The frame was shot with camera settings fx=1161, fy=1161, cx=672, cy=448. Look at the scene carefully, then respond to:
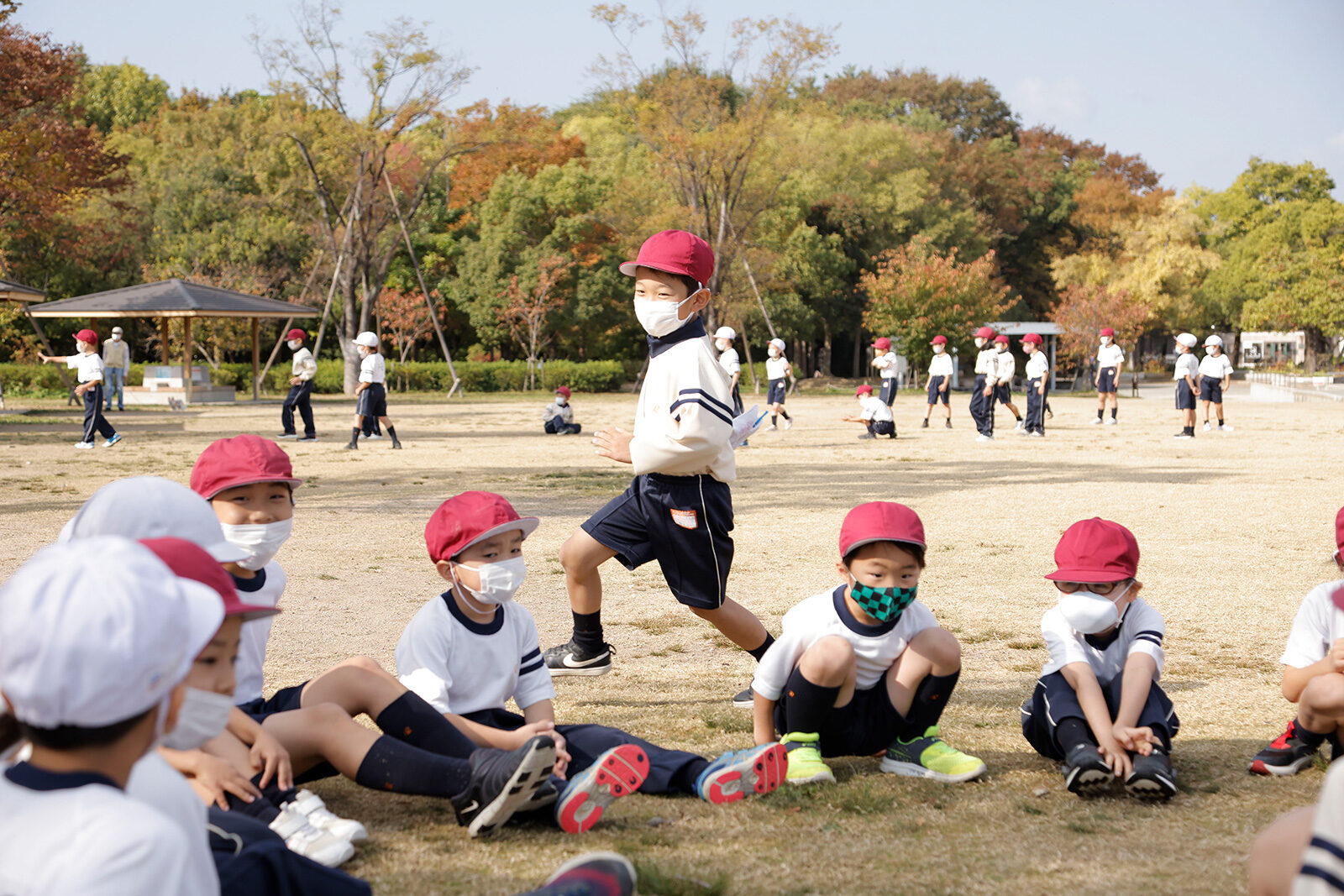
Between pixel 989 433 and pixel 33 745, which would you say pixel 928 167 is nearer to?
pixel 989 433

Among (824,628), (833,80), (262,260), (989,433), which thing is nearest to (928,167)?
(833,80)

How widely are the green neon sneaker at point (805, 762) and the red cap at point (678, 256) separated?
1747 mm

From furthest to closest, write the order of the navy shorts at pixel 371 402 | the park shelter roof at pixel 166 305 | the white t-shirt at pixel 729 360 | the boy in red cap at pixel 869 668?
the park shelter roof at pixel 166 305 → the white t-shirt at pixel 729 360 → the navy shorts at pixel 371 402 → the boy in red cap at pixel 869 668

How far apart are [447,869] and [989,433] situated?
17077mm

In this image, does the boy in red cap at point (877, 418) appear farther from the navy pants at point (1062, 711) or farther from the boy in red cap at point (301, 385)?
the navy pants at point (1062, 711)

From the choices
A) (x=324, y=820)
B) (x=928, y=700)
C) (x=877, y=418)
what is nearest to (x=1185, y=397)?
(x=877, y=418)

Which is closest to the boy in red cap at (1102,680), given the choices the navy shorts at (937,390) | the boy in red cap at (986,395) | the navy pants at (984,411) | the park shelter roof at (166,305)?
the boy in red cap at (986,395)

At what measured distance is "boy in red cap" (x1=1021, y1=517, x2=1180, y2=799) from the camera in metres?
3.35

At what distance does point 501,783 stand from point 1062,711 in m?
1.73

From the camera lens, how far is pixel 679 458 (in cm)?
424

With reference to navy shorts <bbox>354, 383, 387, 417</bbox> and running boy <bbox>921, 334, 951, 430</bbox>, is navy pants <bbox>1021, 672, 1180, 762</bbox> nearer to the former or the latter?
navy shorts <bbox>354, 383, 387, 417</bbox>

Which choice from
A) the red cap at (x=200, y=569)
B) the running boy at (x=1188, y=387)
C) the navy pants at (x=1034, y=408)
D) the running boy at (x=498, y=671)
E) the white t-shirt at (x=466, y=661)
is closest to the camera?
the red cap at (x=200, y=569)

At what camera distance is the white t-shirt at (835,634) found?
3574mm

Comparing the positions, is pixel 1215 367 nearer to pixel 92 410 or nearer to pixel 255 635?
pixel 92 410
